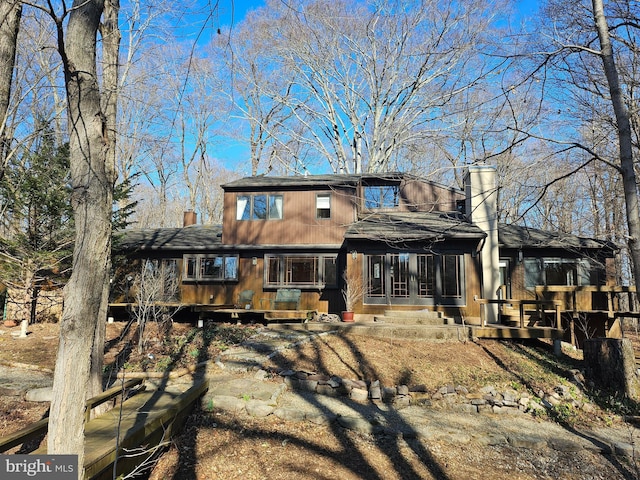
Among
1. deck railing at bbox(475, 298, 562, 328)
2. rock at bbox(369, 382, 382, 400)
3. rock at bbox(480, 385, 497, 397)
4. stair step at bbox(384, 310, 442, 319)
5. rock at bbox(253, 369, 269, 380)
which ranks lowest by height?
rock at bbox(480, 385, 497, 397)

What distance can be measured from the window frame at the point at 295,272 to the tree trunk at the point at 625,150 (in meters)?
11.2

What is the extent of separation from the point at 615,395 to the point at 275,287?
1096 cm

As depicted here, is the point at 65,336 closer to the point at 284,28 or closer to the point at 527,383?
the point at 527,383

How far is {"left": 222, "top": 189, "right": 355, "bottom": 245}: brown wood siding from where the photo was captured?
52.0 feet

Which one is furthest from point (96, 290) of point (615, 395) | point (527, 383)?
point (615, 395)

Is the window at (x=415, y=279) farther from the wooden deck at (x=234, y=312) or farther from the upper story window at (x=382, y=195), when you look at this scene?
the upper story window at (x=382, y=195)

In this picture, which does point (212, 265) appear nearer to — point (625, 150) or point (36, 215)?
point (36, 215)

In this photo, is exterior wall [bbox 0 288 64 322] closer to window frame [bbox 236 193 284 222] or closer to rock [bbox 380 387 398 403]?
window frame [bbox 236 193 284 222]

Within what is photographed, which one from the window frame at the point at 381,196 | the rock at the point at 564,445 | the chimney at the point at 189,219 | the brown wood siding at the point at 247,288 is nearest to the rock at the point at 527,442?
Result: the rock at the point at 564,445

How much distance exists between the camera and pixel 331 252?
15648 mm

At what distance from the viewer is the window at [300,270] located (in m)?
15.6

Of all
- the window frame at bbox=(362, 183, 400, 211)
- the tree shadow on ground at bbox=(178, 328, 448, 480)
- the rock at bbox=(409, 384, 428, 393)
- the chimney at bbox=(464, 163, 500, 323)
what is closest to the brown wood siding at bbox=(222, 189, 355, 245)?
the window frame at bbox=(362, 183, 400, 211)

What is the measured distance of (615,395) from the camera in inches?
322

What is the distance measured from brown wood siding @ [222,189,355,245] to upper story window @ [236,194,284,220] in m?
0.18
